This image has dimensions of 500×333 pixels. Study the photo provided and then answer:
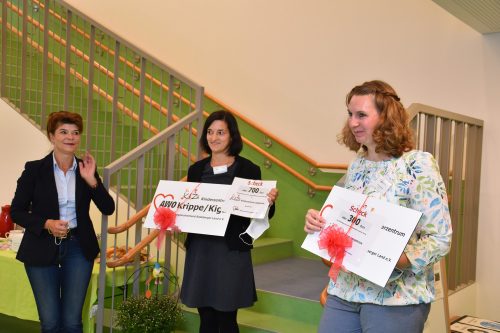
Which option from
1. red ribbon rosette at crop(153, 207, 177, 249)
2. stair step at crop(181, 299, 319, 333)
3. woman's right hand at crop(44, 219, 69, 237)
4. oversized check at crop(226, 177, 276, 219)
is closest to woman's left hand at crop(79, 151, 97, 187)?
woman's right hand at crop(44, 219, 69, 237)

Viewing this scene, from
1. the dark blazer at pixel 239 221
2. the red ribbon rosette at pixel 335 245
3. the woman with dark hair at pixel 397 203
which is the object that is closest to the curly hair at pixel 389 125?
the woman with dark hair at pixel 397 203

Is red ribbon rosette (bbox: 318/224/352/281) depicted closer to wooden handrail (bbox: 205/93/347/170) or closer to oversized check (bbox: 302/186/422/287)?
oversized check (bbox: 302/186/422/287)

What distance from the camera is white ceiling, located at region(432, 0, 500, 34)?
144 inches

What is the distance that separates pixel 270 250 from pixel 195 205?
2099 millimetres

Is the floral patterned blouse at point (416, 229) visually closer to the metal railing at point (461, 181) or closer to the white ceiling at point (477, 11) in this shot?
the metal railing at point (461, 181)

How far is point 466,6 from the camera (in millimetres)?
3723

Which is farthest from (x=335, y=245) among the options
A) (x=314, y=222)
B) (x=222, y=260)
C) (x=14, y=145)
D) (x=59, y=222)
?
(x=14, y=145)

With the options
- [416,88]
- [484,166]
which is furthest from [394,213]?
[416,88]

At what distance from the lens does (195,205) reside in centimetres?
304

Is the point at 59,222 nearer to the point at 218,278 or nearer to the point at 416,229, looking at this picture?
the point at 218,278

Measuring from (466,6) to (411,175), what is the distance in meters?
2.44

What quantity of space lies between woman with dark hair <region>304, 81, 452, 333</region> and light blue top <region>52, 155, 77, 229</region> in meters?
1.69

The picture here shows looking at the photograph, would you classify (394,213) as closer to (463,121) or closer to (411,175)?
(411,175)

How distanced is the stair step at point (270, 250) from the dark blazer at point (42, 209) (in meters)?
1.95
